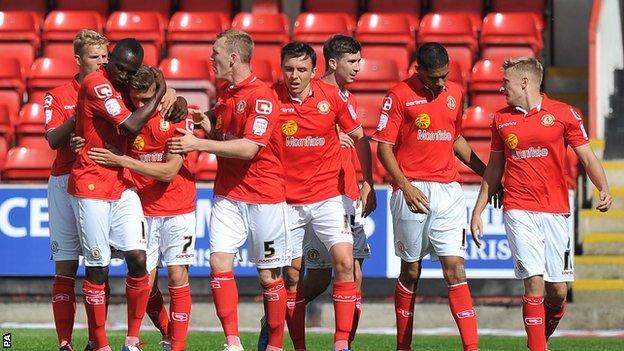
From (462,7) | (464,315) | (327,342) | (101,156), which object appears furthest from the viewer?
(462,7)

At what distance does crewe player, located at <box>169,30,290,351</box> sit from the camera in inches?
404

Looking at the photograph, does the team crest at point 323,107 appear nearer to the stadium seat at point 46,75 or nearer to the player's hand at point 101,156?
the player's hand at point 101,156

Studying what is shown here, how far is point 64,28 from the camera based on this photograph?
17.7 metres

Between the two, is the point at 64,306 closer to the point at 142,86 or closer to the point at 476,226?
the point at 142,86

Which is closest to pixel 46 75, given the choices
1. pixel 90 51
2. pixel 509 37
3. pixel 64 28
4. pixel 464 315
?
pixel 64 28

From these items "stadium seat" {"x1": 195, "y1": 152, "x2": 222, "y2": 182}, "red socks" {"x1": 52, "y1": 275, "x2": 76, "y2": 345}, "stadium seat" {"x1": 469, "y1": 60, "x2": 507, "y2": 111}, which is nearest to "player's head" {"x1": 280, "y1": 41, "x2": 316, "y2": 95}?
"red socks" {"x1": 52, "y1": 275, "x2": 76, "y2": 345}

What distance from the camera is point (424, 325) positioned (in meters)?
14.6

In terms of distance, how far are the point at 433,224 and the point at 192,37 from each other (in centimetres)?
740

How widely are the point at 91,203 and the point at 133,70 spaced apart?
962 mm

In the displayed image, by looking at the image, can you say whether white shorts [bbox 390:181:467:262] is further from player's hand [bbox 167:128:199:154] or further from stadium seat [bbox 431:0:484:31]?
stadium seat [bbox 431:0:484:31]

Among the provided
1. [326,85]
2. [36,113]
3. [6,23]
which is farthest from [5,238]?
[326,85]

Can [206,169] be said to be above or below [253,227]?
above

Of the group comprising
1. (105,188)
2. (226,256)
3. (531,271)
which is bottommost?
(531,271)

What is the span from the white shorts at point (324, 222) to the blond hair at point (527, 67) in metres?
1.58
